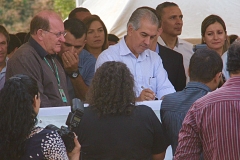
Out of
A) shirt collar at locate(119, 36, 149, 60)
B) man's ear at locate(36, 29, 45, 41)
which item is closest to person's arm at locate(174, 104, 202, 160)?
man's ear at locate(36, 29, 45, 41)

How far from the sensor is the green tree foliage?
24734 millimetres

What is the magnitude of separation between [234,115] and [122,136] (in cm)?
117

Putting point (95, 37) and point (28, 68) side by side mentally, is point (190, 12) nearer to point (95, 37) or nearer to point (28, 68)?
point (95, 37)

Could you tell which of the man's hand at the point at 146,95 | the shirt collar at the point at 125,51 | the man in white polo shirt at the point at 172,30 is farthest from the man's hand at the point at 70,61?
the man in white polo shirt at the point at 172,30

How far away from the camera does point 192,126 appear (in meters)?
3.90

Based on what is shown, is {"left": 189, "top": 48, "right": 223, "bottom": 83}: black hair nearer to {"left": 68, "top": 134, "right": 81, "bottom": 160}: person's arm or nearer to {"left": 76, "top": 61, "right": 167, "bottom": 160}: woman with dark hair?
{"left": 76, "top": 61, "right": 167, "bottom": 160}: woman with dark hair

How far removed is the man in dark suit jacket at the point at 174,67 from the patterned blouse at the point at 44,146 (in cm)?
337

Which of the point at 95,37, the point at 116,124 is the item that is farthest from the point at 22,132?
the point at 95,37

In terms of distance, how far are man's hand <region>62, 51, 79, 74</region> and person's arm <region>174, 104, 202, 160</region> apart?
8.95 feet

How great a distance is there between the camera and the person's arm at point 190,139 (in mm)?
3902

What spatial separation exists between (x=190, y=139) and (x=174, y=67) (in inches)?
131

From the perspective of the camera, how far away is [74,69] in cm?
657

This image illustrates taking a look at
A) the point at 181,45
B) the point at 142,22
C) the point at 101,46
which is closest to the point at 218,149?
the point at 142,22

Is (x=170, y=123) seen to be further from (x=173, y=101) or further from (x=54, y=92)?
(x=54, y=92)
